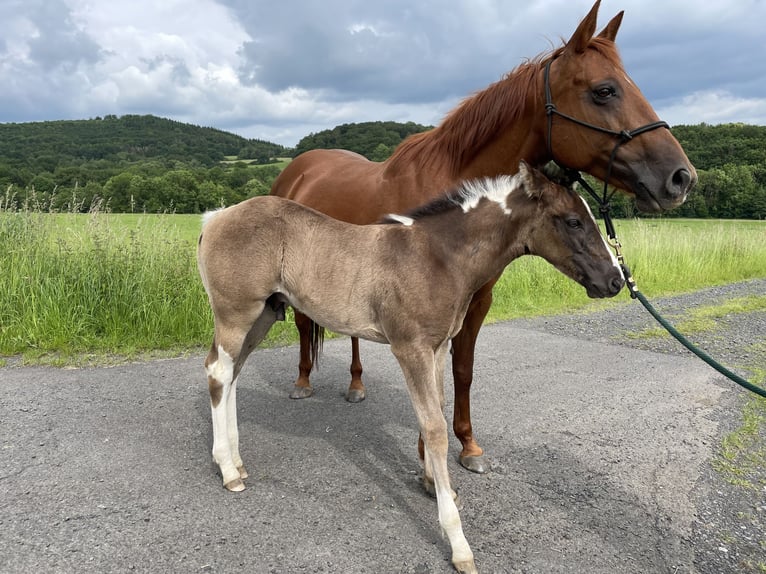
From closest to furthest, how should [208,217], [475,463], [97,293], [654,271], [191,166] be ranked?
1. [208,217]
2. [475,463]
3. [97,293]
4. [654,271]
5. [191,166]

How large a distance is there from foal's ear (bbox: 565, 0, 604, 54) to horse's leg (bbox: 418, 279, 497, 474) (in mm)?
1524

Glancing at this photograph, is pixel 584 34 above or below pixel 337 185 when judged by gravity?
above

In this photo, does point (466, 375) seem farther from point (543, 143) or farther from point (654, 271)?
point (654, 271)

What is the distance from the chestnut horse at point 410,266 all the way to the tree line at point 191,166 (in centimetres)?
95

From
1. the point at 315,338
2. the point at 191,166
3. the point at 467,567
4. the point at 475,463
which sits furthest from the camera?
the point at 191,166

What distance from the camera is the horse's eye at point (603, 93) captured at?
2498 mm

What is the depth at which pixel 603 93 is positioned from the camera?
251 centimetres

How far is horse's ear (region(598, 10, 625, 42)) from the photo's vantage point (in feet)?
9.02

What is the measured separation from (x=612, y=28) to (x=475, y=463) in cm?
289

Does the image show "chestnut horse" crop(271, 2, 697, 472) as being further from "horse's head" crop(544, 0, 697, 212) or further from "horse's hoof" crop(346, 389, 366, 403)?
"horse's hoof" crop(346, 389, 366, 403)

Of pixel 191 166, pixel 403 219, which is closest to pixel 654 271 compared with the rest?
pixel 403 219

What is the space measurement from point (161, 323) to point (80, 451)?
9.08 feet

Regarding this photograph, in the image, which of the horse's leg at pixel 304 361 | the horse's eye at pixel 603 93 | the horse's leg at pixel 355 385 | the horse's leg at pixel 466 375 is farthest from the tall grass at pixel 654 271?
the horse's eye at pixel 603 93

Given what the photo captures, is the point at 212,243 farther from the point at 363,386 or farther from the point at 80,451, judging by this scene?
the point at 363,386
